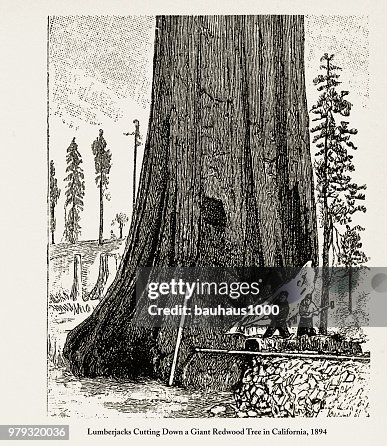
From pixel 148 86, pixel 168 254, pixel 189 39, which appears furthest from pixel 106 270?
pixel 189 39

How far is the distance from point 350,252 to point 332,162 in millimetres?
205

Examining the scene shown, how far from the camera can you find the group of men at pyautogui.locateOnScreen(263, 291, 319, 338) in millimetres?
1286

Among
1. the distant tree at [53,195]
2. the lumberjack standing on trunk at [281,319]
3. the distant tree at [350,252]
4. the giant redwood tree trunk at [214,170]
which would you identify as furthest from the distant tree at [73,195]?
the distant tree at [350,252]

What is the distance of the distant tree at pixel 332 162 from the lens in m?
1.29

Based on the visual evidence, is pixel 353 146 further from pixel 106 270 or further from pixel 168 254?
pixel 106 270

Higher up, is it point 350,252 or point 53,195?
point 53,195

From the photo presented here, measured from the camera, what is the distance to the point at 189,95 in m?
1.30

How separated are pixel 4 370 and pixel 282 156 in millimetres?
787

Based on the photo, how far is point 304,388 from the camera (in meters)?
1.30

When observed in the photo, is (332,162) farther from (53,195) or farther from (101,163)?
(53,195)

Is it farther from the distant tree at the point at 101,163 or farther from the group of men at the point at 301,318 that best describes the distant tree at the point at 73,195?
the group of men at the point at 301,318

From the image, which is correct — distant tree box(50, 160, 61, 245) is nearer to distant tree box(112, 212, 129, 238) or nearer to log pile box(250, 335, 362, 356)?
distant tree box(112, 212, 129, 238)

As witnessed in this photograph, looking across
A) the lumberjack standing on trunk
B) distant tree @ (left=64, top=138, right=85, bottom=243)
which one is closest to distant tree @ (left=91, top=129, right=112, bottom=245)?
distant tree @ (left=64, top=138, right=85, bottom=243)

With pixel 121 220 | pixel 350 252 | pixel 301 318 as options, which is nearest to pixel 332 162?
pixel 350 252
